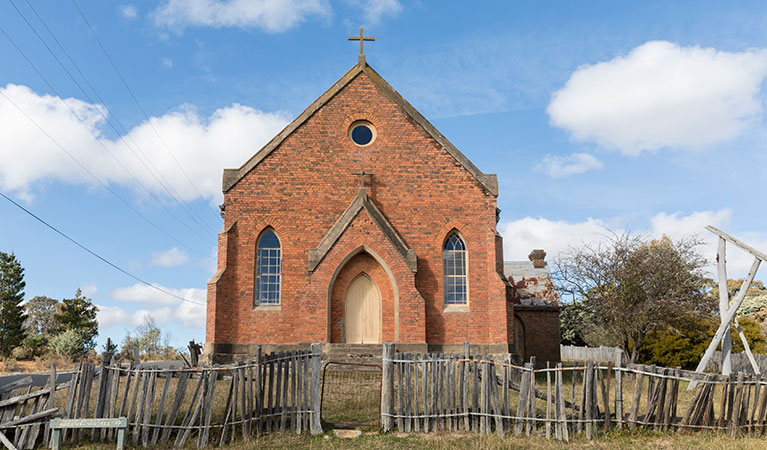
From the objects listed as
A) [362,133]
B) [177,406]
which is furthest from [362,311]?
[177,406]

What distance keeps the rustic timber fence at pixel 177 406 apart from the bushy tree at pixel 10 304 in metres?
37.4

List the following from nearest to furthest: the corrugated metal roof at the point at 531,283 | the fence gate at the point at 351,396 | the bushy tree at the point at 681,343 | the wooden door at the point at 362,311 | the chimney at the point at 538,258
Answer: the fence gate at the point at 351,396, the wooden door at the point at 362,311, the bushy tree at the point at 681,343, the corrugated metal roof at the point at 531,283, the chimney at the point at 538,258

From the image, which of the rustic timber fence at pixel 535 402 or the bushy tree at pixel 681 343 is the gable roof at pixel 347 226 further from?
the bushy tree at pixel 681 343

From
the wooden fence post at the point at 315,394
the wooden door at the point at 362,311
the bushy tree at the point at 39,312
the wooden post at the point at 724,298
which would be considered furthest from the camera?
the bushy tree at the point at 39,312

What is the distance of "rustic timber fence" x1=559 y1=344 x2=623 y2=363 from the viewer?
3962cm

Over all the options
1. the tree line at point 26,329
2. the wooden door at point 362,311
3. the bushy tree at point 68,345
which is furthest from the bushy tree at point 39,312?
the wooden door at point 362,311

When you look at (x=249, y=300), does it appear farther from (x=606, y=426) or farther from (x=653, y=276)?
(x=653, y=276)

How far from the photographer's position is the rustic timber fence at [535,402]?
12.5 metres

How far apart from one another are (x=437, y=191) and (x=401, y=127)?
104 inches

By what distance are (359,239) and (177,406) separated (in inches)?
405

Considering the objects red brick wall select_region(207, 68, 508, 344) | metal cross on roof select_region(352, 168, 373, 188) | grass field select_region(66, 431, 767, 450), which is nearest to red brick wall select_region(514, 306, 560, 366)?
red brick wall select_region(207, 68, 508, 344)

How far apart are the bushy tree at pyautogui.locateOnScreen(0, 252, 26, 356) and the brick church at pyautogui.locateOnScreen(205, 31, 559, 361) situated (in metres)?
30.9

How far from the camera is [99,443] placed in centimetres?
1188

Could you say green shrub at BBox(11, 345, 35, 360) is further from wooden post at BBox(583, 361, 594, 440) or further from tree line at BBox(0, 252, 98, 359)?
wooden post at BBox(583, 361, 594, 440)
